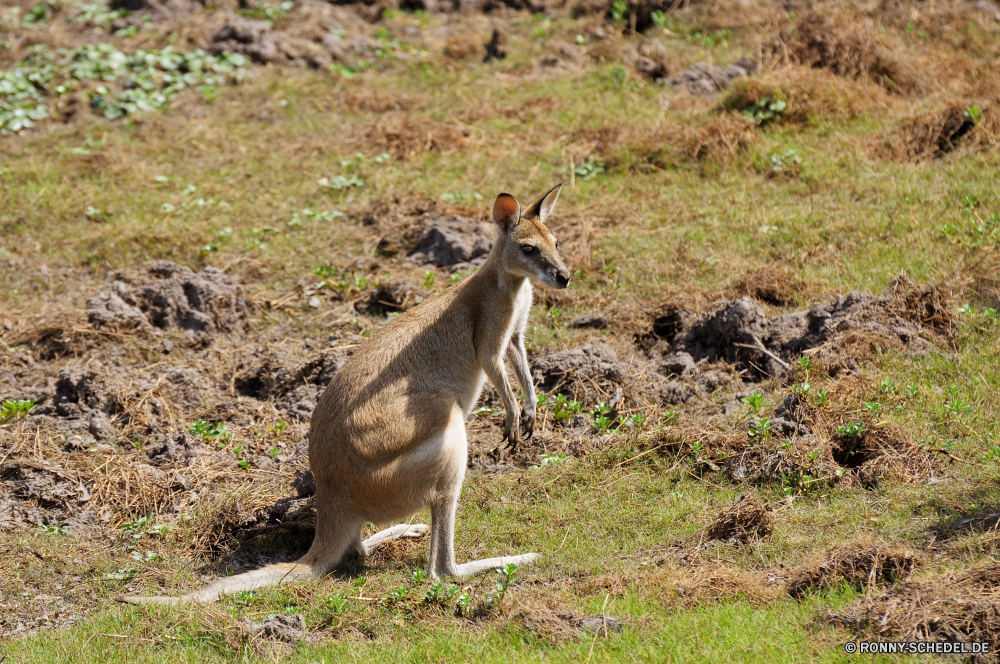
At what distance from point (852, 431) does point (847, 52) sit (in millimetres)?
7629

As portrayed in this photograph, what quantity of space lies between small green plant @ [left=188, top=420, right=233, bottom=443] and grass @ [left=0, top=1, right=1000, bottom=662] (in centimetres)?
3

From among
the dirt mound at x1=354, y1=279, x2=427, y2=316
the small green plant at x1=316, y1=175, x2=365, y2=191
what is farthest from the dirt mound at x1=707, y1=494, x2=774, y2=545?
the small green plant at x1=316, y1=175, x2=365, y2=191

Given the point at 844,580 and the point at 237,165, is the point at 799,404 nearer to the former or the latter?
the point at 844,580

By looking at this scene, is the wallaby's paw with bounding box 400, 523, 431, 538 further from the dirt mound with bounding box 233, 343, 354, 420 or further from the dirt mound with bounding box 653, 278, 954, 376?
the dirt mound with bounding box 653, 278, 954, 376

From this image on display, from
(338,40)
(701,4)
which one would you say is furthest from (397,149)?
(701,4)

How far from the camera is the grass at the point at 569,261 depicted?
5.52 metres

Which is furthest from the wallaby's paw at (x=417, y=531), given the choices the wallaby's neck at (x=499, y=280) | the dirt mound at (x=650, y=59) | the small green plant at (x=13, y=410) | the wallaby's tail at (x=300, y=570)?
→ the dirt mound at (x=650, y=59)

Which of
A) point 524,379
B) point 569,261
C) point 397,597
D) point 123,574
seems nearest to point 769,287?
point 569,261

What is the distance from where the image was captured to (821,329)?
813 cm

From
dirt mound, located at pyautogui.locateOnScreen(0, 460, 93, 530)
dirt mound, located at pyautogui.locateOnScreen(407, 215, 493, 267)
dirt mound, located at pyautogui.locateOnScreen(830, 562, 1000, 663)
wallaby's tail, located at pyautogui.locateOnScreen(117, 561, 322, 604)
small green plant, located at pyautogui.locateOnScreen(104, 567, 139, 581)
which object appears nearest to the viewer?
dirt mound, located at pyautogui.locateOnScreen(830, 562, 1000, 663)

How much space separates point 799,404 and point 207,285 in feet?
19.0

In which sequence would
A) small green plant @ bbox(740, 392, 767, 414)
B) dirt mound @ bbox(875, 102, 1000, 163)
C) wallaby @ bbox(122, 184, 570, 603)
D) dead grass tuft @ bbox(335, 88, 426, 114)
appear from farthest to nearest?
1. dead grass tuft @ bbox(335, 88, 426, 114)
2. dirt mound @ bbox(875, 102, 1000, 163)
3. small green plant @ bbox(740, 392, 767, 414)
4. wallaby @ bbox(122, 184, 570, 603)

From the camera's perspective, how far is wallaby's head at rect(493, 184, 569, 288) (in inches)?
262

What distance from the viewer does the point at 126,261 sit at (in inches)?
408
